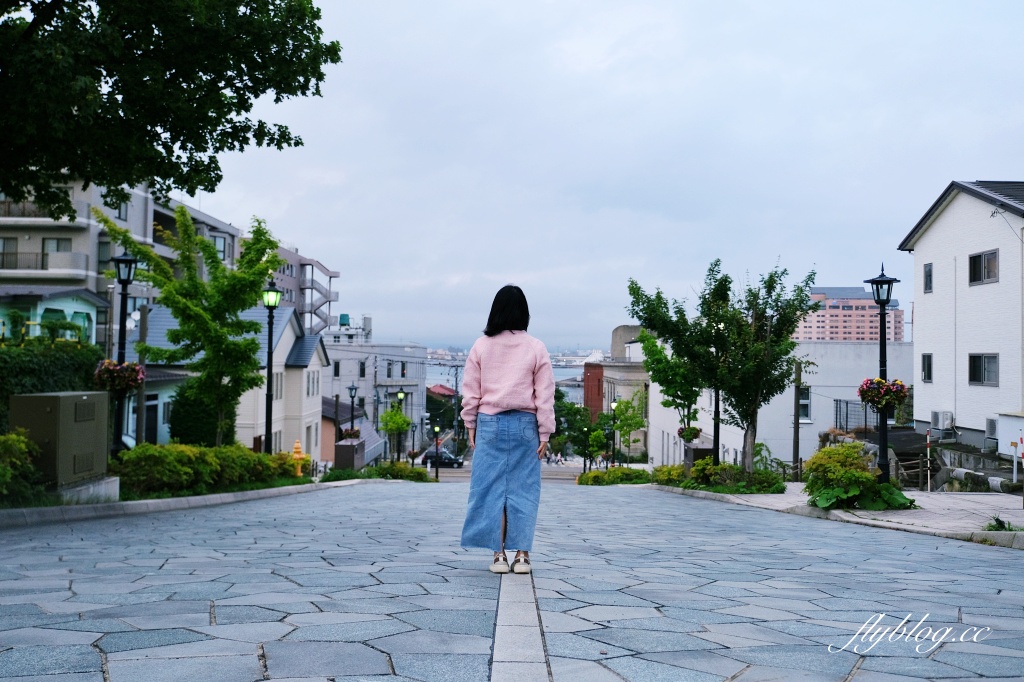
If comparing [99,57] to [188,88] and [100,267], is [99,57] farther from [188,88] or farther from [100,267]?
[100,267]

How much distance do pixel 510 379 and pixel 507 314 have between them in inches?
18.0

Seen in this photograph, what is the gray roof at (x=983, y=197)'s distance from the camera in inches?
960

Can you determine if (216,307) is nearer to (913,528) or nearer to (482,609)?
(913,528)

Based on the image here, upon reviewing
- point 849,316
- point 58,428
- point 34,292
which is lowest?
point 58,428

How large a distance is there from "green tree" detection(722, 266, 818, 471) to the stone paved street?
1098 cm

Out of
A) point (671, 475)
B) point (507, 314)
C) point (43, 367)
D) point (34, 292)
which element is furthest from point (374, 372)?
point (507, 314)

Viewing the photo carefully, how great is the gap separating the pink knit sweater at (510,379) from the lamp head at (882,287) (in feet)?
39.2

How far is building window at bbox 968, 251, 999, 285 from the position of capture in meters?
25.5

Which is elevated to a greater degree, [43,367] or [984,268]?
[984,268]

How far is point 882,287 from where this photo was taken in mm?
15539

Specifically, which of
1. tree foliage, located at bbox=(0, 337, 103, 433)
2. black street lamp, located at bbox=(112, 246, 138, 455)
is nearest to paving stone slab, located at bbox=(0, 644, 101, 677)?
tree foliage, located at bbox=(0, 337, 103, 433)

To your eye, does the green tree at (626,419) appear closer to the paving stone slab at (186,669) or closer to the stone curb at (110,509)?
the stone curb at (110,509)

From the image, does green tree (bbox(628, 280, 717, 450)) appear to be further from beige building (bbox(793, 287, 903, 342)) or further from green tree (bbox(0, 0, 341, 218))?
beige building (bbox(793, 287, 903, 342))

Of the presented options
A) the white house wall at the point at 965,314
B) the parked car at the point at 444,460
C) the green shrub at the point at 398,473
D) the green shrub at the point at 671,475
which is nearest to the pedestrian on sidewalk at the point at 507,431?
the green shrub at the point at 671,475
